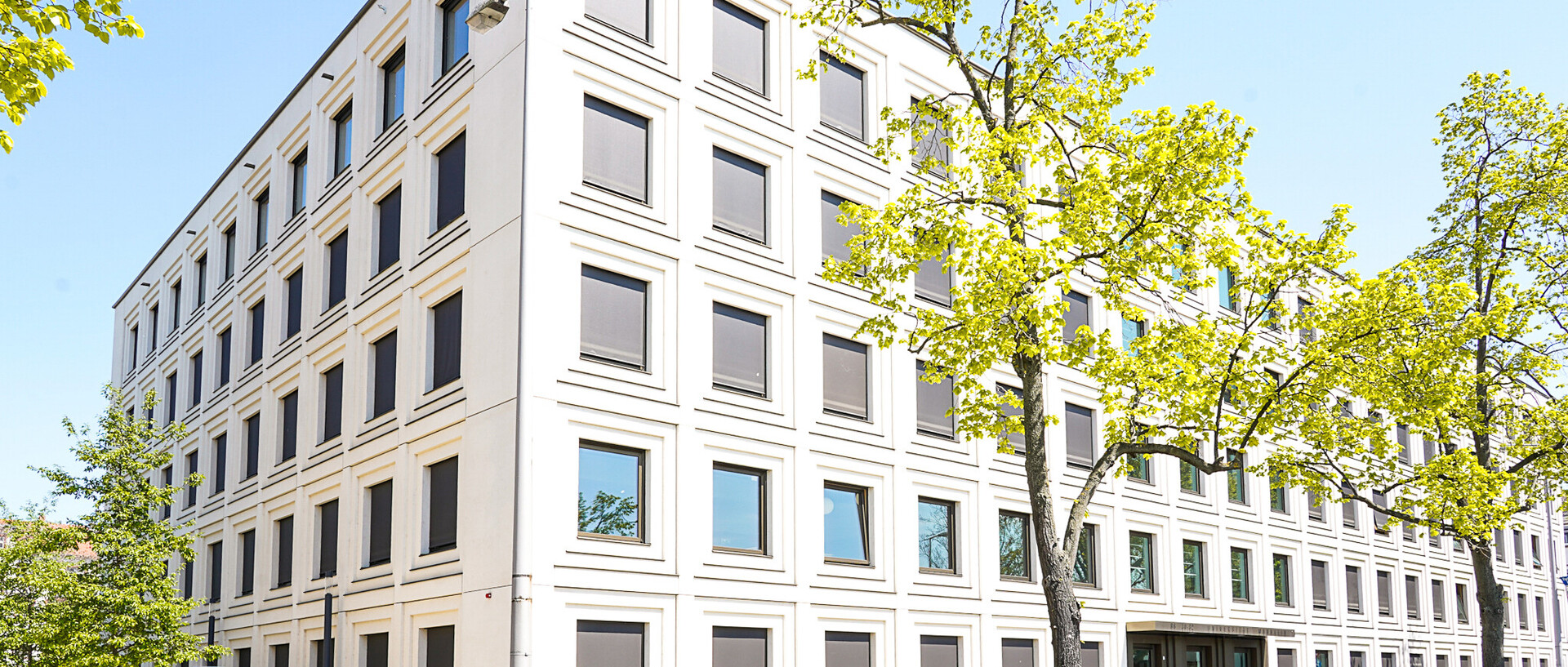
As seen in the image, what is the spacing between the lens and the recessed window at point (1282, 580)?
3862 cm

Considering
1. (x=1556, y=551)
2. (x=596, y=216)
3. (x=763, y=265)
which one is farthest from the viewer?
(x=1556, y=551)

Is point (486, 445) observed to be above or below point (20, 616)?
above

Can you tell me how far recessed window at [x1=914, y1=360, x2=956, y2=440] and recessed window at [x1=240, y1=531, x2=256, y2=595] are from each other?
1577cm

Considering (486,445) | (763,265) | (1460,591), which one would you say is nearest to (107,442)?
(486,445)

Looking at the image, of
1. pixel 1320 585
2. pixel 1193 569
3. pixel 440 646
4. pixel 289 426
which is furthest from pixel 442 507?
pixel 1320 585

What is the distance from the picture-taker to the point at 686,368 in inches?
864

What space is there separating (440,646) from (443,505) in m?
2.25

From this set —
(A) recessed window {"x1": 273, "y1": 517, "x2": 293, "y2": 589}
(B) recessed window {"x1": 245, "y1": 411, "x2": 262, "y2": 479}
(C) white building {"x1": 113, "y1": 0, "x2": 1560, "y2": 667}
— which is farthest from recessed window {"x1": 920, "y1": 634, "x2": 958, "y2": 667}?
(B) recessed window {"x1": 245, "y1": 411, "x2": 262, "y2": 479}

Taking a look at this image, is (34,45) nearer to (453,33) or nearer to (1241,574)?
(453,33)

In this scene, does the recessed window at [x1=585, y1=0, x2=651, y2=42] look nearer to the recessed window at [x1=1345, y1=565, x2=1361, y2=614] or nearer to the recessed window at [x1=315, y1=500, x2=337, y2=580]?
the recessed window at [x1=315, y1=500, x2=337, y2=580]

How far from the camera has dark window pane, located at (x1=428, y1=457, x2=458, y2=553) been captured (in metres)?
21.3

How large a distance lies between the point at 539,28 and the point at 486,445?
21.7ft

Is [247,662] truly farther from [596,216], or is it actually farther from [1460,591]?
[1460,591]

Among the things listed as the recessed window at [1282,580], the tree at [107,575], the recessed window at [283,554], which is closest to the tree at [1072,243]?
the recessed window at [283,554]
